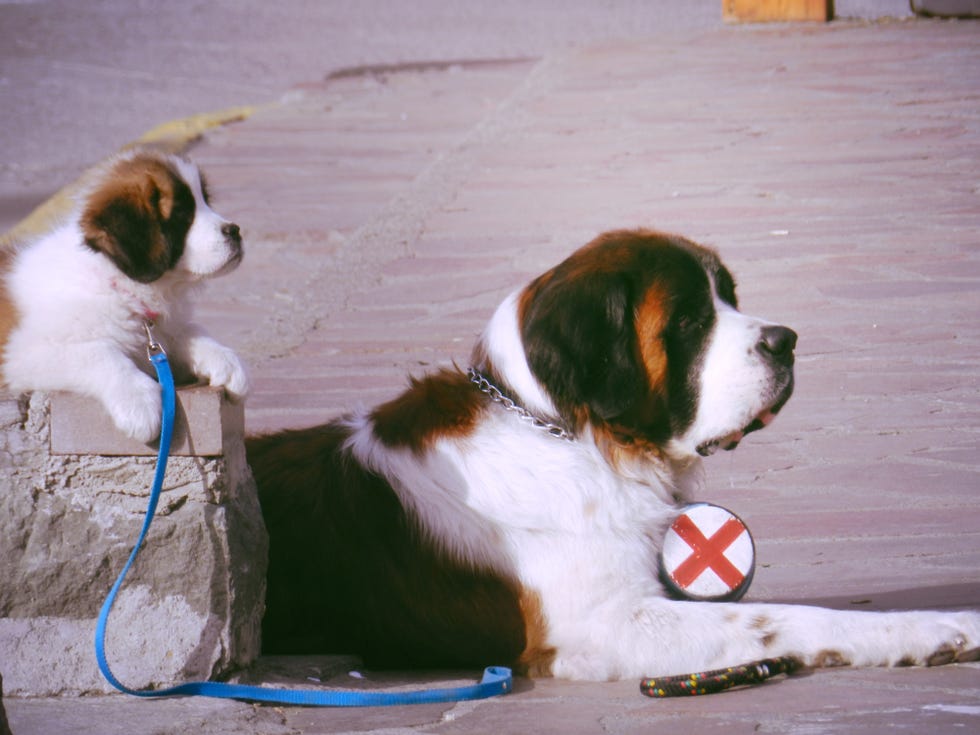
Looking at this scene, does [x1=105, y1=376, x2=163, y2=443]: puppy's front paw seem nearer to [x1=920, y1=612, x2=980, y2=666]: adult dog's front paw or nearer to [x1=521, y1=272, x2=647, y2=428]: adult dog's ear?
[x1=521, y1=272, x2=647, y2=428]: adult dog's ear

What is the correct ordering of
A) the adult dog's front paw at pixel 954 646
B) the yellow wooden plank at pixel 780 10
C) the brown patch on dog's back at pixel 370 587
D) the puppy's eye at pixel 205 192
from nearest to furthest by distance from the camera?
the adult dog's front paw at pixel 954 646
the brown patch on dog's back at pixel 370 587
the puppy's eye at pixel 205 192
the yellow wooden plank at pixel 780 10

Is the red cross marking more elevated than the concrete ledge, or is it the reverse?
the concrete ledge

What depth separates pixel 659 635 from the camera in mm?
3477

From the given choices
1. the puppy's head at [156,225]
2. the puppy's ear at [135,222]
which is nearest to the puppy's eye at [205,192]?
the puppy's head at [156,225]

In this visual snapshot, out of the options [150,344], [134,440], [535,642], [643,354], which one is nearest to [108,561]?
[134,440]

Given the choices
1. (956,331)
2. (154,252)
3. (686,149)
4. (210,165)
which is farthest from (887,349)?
(210,165)

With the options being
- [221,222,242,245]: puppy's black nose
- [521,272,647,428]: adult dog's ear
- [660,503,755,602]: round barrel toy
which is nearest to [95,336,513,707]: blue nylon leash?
[221,222,242,245]: puppy's black nose

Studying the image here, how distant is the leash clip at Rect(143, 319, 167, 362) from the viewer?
348cm

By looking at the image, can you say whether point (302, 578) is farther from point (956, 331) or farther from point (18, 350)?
point (956, 331)

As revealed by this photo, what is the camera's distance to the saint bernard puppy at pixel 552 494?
3.56 m

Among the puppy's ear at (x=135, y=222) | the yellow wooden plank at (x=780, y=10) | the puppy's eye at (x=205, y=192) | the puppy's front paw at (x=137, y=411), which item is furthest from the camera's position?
the yellow wooden plank at (x=780, y=10)

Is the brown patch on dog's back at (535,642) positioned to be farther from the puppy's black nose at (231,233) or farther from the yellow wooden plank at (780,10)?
the yellow wooden plank at (780,10)

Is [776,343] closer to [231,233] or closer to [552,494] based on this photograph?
[552,494]

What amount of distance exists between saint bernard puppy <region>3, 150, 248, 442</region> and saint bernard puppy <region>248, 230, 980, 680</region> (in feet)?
1.69
